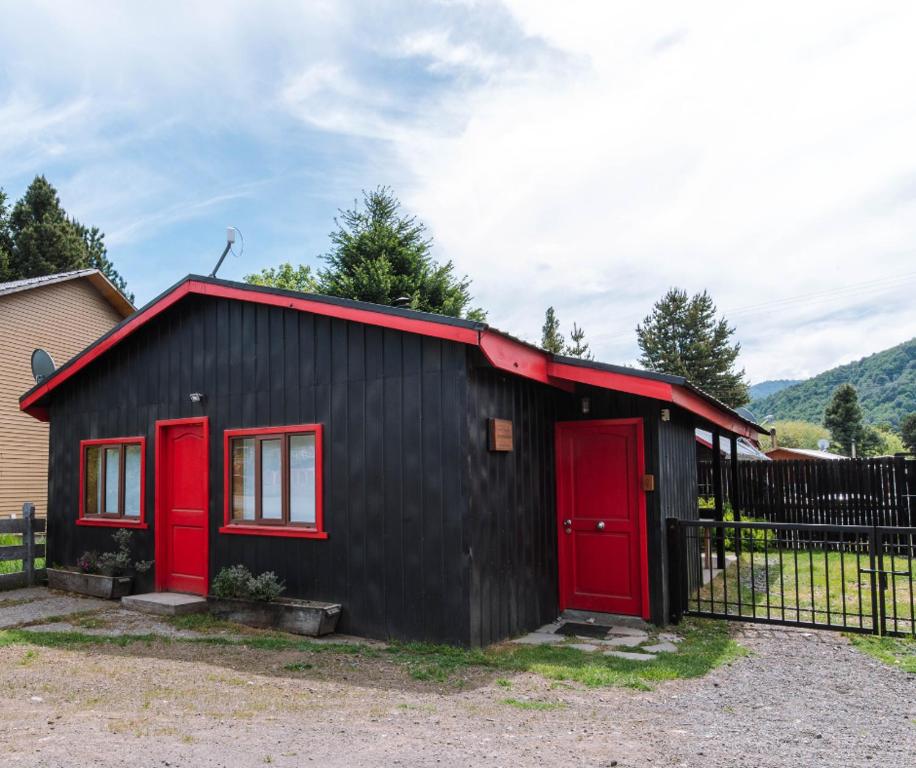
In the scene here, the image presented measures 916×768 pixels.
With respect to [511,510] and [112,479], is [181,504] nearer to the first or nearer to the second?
[112,479]

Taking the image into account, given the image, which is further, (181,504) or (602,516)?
(181,504)

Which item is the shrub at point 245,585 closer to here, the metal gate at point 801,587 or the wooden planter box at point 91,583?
the wooden planter box at point 91,583

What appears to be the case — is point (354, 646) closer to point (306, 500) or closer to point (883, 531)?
point (306, 500)

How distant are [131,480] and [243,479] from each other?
2.36 meters

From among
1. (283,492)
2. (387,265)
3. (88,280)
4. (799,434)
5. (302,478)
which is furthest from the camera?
(799,434)

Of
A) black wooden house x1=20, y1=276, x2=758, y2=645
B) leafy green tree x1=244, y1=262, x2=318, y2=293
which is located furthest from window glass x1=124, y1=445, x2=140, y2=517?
leafy green tree x1=244, y1=262, x2=318, y2=293

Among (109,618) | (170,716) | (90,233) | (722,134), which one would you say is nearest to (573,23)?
(722,134)

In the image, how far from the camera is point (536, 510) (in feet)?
24.2

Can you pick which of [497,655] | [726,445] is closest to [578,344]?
[726,445]

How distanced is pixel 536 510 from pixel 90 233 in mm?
31659

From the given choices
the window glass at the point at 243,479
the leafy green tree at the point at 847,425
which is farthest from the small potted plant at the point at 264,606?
the leafy green tree at the point at 847,425

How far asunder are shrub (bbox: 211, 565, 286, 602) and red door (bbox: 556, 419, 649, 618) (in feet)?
10.1

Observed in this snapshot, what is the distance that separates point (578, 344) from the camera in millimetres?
40594

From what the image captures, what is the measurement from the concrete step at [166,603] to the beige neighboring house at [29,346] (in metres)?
9.47
